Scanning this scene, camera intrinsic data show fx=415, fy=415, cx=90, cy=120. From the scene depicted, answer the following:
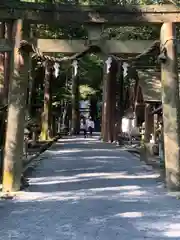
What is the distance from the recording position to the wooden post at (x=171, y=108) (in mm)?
9141

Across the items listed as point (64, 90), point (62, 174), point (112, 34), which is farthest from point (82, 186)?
point (64, 90)

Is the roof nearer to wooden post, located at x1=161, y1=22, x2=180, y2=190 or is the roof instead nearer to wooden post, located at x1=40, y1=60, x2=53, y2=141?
wooden post, located at x1=40, y1=60, x2=53, y2=141

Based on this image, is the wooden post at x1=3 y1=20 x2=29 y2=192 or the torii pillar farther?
the torii pillar

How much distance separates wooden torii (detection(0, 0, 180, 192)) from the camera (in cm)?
898

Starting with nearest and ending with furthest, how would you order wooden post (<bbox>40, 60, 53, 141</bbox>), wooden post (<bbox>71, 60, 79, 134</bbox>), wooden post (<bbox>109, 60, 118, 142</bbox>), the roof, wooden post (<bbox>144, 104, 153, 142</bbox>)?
the roof, wooden post (<bbox>144, 104, 153, 142</bbox>), wooden post (<bbox>40, 60, 53, 141</bbox>), wooden post (<bbox>109, 60, 118, 142</bbox>), wooden post (<bbox>71, 60, 79, 134</bbox>)

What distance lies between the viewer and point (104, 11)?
927 centimetres

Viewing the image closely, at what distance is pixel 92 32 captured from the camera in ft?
30.7

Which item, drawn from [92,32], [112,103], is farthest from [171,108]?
[112,103]

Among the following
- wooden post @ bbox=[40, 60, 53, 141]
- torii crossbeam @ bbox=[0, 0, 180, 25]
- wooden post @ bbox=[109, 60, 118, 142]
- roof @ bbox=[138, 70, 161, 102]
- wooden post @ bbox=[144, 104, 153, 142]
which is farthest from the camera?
wooden post @ bbox=[109, 60, 118, 142]

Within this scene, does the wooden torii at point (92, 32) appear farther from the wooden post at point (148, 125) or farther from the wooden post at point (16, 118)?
the wooden post at point (148, 125)

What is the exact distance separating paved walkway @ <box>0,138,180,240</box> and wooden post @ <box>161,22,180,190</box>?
535 mm

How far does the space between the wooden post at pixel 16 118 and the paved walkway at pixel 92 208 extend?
49 cm

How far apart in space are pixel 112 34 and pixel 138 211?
16896mm

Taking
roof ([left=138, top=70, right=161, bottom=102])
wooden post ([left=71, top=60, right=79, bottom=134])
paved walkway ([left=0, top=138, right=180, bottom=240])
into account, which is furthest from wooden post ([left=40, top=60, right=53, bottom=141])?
paved walkway ([left=0, top=138, right=180, bottom=240])
